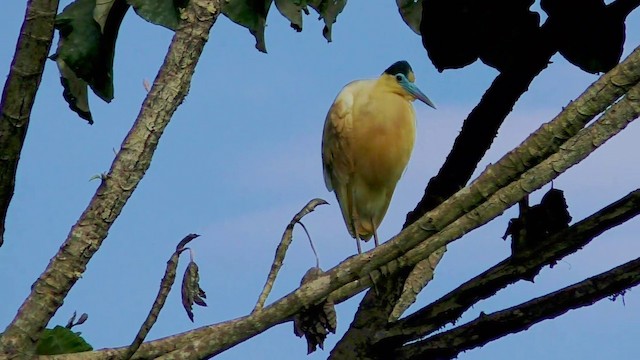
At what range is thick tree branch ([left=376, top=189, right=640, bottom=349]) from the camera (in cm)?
163

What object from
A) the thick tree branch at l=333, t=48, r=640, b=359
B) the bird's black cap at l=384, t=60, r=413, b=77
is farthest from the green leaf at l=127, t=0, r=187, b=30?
the bird's black cap at l=384, t=60, r=413, b=77

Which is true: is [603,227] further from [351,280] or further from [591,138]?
[351,280]

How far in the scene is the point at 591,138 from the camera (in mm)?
1500

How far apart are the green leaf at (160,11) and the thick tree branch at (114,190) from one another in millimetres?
252

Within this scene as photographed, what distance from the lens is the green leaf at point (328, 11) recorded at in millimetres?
2227

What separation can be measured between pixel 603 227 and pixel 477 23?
19.0 inches

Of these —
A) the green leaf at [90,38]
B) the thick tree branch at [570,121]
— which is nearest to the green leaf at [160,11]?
the green leaf at [90,38]

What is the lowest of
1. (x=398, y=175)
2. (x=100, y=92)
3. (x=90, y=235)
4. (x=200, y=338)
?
(x=200, y=338)

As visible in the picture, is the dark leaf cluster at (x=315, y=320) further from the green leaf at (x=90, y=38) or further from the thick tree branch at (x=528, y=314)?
the green leaf at (x=90, y=38)

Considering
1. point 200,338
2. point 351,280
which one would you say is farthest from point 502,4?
point 200,338

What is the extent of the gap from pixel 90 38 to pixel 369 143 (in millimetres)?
2511

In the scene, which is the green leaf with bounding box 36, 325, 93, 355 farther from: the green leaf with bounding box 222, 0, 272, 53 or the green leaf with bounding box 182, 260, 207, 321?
the green leaf with bounding box 222, 0, 272, 53

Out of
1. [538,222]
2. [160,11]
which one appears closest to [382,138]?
[160,11]

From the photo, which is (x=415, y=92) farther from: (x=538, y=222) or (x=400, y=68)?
(x=538, y=222)
